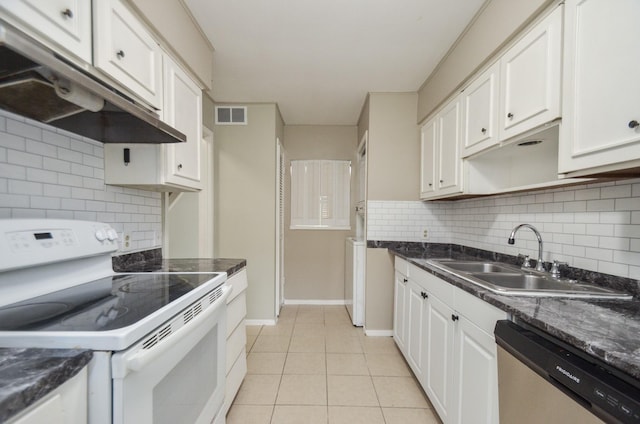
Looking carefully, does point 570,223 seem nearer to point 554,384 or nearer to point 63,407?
point 554,384

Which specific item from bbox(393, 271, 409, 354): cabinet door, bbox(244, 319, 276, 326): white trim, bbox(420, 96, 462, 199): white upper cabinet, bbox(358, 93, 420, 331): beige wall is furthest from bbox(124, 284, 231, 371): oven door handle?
bbox(244, 319, 276, 326): white trim

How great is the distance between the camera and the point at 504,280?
1.66m

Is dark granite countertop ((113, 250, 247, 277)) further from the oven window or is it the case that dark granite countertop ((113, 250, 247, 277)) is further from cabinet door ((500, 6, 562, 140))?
cabinet door ((500, 6, 562, 140))

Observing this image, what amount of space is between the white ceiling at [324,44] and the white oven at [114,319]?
1.60 metres

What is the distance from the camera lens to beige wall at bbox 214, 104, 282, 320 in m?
3.15

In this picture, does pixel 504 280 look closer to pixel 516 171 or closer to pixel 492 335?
pixel 492 335

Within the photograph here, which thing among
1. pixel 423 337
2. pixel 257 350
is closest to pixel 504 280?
pixel 423 337

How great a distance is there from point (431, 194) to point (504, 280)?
1081 millimetres

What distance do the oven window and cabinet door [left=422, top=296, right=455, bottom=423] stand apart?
1.25 meters

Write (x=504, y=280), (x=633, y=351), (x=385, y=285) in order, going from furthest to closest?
(x=385, y=285), (x=504, y=280), (x=633, y=351)

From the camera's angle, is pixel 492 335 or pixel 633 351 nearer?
pixel 633 351

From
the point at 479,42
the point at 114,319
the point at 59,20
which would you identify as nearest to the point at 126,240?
the point at 114,319

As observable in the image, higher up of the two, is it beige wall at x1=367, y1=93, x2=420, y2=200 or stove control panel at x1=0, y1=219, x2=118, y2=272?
beige wall at x1=367, y1=93, x2=420, y2=200

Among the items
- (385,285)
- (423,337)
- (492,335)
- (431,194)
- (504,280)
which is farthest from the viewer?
(385,285)
